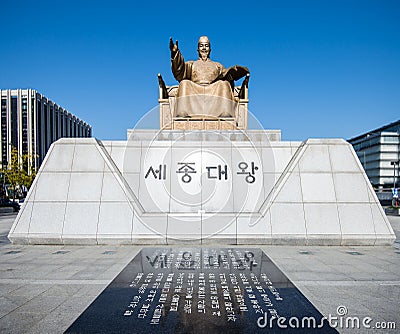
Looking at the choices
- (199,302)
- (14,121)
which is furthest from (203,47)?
(14,121)

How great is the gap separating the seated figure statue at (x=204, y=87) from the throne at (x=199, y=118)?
10.3 inches

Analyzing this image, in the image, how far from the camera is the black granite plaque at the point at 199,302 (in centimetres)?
319

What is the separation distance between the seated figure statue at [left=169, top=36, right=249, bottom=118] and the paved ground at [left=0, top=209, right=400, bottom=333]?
6026 mm

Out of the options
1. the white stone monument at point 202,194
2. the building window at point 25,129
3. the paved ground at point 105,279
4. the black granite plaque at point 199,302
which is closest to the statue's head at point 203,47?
the white stone monument at point 202,194

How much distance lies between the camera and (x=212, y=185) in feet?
29.0

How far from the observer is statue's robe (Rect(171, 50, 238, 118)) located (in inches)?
462

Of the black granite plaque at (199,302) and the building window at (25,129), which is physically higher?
the building window at (25,129)

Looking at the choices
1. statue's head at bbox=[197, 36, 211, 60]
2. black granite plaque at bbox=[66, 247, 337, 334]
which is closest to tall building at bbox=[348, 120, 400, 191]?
statue's head at bbox=[197, 36, 211, 60]

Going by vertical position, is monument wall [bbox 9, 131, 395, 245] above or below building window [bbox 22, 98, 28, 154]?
below

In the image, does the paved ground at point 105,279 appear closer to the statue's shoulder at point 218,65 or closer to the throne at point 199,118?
the throne at point 199,118

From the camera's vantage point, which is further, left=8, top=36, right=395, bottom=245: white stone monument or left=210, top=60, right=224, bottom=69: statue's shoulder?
left=210, top=60, right=224, bottom=69: statue's shoulder

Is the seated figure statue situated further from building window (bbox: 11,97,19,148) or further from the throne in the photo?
building window (bbox: 11,97,19,148)

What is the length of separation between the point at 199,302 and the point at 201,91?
9.47 meters

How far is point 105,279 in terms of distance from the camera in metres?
Result: 4.92
